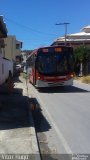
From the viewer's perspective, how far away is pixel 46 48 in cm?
2878

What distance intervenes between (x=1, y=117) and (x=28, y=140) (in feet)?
12.5

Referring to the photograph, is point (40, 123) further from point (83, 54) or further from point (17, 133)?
point (83, 54)

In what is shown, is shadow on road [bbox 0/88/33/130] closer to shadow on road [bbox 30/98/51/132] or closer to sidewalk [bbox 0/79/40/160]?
sidewalk [bbox 0/79/40/160]

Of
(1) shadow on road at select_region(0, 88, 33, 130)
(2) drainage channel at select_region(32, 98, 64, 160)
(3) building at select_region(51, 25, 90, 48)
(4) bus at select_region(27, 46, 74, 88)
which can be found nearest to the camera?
(2) drainage channel at select_region(32, 98, 64, 160)

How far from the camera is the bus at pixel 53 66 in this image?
28516mm

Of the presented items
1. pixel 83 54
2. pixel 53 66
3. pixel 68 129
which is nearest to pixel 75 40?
pixel 83 54

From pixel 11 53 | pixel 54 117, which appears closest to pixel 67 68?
pixel 54 117

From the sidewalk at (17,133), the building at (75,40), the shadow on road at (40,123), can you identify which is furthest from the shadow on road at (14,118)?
the building at (75,40)

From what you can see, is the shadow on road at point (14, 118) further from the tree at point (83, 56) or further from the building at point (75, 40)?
the building at point (75, 40)

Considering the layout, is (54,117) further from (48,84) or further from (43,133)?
(48,84)

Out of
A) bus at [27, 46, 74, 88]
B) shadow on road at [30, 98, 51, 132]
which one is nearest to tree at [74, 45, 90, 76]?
bus at [27, 46, 74, 88]

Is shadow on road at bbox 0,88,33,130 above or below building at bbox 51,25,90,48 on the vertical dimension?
below

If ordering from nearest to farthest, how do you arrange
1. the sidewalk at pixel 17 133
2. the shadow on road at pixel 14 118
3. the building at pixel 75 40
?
the sidewalk at pixel 17 133 → the shadow on road at pixel 14 118 → the building at pixel 75 40

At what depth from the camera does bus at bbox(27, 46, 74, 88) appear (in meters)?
28.5
